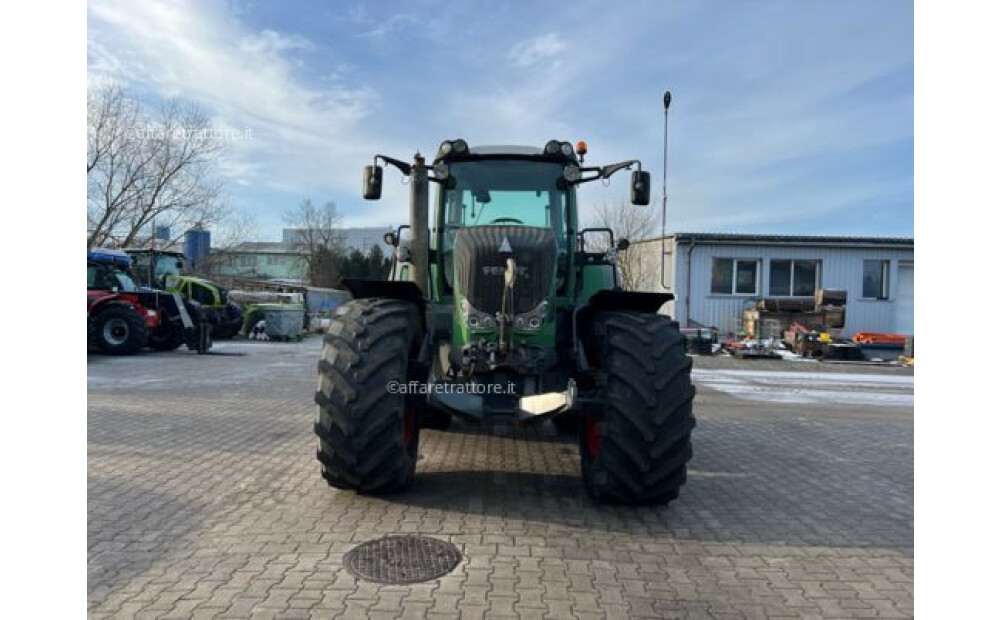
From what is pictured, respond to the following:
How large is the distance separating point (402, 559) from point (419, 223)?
256 centimetres

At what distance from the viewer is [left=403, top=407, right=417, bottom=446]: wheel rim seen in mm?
4343

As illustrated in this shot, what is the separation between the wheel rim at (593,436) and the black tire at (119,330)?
1390 centimetres

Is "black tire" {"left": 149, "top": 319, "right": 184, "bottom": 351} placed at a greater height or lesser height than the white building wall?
lesser

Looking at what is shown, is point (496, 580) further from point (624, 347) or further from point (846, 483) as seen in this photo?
point (846, 483)

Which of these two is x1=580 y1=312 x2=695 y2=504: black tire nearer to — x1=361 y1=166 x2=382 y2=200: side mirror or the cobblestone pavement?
the cobblestone pavement

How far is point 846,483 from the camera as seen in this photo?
17.2 feet

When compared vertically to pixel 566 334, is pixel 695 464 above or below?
below

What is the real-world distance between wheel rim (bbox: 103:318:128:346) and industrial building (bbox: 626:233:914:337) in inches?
620

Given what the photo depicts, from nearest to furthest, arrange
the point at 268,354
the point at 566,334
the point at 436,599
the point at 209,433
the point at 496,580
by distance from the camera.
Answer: the point at 436,599 → the point at 496,580 → the point at 566,334 → the point at 209,433 → the point at 268,354

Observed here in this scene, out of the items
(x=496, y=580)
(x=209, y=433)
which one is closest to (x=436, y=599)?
(x=496, y=580)

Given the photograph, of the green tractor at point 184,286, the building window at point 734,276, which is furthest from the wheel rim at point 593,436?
the building window at point 734,276

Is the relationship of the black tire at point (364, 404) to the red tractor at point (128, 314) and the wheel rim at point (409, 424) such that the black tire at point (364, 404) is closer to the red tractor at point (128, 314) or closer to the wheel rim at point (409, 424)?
the wheel rim at point (409, 424)

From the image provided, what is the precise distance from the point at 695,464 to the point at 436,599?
3.49 meters

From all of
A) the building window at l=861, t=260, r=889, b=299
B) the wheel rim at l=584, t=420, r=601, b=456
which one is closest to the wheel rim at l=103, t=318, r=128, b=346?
the wheel rim at l=584, t=420, r=601, b=456
